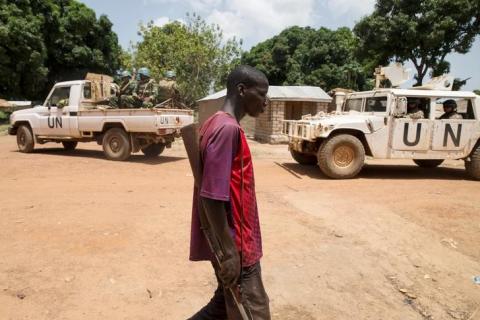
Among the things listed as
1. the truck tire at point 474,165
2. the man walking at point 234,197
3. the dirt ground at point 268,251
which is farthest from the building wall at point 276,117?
the man walking at point 234,197

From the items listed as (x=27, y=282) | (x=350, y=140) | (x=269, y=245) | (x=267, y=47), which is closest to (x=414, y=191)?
(x=350, y=140)

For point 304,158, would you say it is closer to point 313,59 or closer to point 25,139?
point 25,139

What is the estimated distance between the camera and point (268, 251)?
3742 millimetres

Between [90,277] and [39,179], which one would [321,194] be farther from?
[39,179]

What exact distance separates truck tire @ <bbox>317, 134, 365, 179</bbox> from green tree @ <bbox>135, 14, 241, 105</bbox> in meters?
17.0

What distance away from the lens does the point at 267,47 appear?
32781mm

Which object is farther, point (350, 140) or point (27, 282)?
point (350, 140)

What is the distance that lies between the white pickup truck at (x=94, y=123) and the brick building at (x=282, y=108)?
683 cm

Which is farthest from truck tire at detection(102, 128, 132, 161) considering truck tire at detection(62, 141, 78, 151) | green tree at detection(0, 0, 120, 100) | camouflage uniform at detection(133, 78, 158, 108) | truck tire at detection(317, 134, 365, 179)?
green tree at detection(0, 0, 120, 100)

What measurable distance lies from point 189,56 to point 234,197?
22.6m

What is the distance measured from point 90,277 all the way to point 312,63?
27348 millimetres

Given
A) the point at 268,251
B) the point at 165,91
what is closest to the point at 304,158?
the point at 165,91

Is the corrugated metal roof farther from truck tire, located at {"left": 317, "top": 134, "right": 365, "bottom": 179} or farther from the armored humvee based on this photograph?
truck tire, located at {"left": 317, "top": 134, "right": 365, "bottom": 179}

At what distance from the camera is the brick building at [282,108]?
15898mm
